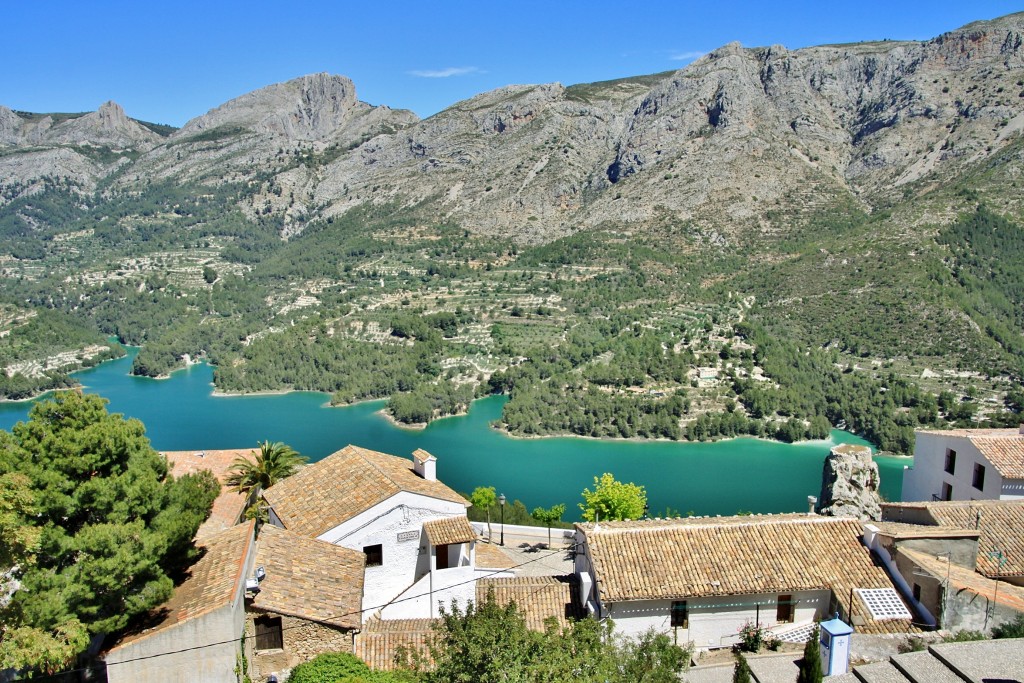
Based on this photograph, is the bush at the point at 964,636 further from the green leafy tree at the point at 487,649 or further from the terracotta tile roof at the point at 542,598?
the green leafy tree at the point at 487,649

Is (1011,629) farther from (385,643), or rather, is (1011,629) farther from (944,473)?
(944,473)

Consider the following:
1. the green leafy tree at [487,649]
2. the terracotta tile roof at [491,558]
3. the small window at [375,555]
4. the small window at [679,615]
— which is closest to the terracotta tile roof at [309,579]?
the small window at [375,555]

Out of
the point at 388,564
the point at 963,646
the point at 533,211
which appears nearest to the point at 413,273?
the point at 533,211

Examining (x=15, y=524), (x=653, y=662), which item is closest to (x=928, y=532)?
(x=653, y=662)

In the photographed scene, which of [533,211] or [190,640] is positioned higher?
[533,211]

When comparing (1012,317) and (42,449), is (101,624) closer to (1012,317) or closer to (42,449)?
(42,449)
